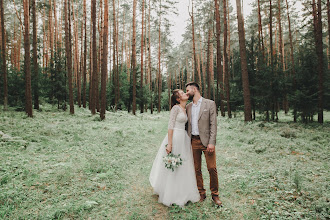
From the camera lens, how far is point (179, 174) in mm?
3729

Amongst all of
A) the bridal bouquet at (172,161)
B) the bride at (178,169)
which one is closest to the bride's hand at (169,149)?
the bride at (178,169)

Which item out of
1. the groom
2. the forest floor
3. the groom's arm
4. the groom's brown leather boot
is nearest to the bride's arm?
the groom

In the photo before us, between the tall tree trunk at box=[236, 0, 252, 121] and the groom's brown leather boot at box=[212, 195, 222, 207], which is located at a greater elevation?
the tall tree trunk at box=[236, 0, 252, 121]

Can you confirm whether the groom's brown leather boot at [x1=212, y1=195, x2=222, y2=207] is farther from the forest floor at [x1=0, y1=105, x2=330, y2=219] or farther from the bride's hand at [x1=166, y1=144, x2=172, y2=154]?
the bride's hand at [x1=166, y1=144, x2=172, y2=154]

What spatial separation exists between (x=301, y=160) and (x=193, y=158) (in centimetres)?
441

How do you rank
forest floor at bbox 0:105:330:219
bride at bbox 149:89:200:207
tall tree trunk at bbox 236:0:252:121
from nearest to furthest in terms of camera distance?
forest floor at bbox 0:105:330:219 < bride at bbox 149:89:200:207 < tall tree trunk at bbox 236:0:252:121

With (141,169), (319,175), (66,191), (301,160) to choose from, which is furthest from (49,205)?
(301,160)

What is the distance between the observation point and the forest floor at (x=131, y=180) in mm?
3443

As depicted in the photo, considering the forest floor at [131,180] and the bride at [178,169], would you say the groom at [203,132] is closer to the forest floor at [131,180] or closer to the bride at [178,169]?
the bride at [178,169]

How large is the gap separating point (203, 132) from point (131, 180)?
8.50 feet

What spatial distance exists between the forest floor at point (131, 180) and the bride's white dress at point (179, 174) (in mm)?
190

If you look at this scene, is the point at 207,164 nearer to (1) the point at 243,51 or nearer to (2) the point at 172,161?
(2) the point at 172,161

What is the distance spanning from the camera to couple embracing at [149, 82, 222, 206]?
12.1 ft

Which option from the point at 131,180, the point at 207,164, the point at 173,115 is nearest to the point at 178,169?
the point at 207,164
